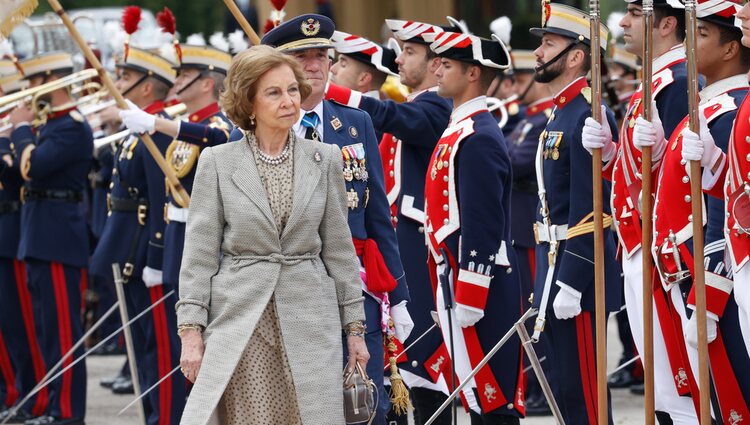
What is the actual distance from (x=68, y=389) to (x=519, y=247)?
2.98 metres

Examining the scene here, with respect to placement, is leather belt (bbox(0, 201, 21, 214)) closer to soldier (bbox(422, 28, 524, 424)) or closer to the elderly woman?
soldier (bbox(422, 28, 524, 424))

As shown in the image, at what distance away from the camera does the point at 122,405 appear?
10.2 m

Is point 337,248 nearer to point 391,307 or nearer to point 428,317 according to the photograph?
point 391,307

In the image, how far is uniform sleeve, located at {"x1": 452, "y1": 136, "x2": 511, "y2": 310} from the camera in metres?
6.56

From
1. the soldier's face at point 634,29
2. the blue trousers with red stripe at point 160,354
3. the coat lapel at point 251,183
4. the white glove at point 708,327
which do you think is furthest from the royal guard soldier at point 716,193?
the blue trousers with red stripe at point 160,354

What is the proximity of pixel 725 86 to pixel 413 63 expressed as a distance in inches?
94.4

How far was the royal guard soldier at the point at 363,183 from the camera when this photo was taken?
5.58 m

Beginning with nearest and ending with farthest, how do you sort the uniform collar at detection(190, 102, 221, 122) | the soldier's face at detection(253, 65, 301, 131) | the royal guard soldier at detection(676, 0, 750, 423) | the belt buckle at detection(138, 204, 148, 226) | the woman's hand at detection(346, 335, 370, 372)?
1. the soldier's face at detection(253, 65, 301, 131)
2. the woman's hand at detection(346, 335, 370, 372)
3. the royal guard soldier at detection(676, 0, 750, 423)
4. the uniform collar at detection(190, 102, 221, 122)
5. the belt buckle at detection(138, 204, 148, 226)

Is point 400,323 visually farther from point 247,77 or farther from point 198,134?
point 198,134

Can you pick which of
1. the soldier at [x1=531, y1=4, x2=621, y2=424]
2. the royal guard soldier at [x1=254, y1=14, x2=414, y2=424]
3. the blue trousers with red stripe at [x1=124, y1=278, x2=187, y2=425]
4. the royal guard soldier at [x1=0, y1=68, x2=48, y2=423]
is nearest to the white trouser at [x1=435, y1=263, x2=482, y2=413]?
the soldier at [x1=531, y1=4, x2=621, y2=424]

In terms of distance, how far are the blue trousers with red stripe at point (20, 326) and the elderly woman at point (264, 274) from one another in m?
5.28

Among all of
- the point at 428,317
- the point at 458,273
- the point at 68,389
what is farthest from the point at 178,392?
the point at 458,273

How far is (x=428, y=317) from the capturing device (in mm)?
7410

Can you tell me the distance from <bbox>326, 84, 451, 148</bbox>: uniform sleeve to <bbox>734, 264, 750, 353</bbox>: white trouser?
7.36ft
